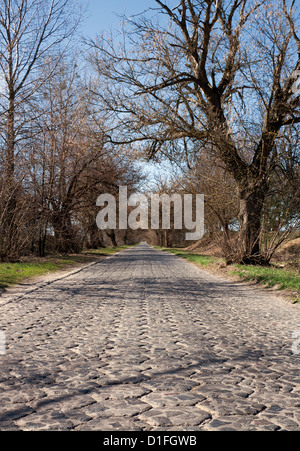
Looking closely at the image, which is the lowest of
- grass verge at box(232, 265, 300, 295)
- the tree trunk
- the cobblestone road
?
the cobblestone road

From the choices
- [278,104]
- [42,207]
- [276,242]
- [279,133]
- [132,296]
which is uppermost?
[278,104]

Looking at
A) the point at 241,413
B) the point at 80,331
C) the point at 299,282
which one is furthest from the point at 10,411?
the point at 299,282

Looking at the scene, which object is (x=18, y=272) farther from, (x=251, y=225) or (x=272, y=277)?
(x=251, y=225)

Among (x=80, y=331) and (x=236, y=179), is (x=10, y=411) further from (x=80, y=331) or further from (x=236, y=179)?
(x=236, y=179)

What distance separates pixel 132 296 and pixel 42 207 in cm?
1543

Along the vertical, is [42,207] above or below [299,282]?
above

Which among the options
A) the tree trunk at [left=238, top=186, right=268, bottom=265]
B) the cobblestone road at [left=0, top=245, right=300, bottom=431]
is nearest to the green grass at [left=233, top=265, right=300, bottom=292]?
the tree trunk at [left=238, top=186, right=268, bottom=265]

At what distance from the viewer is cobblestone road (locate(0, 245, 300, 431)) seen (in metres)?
3.37

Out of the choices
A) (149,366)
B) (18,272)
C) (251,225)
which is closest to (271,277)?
(251,225)

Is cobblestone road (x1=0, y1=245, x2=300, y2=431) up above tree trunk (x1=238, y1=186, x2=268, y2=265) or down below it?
below

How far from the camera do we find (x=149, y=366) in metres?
4.73

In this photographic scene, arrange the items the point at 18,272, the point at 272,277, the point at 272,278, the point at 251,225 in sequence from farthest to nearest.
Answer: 1. the point at 251,225
2. the point at 18,272
3. the point at 272,277
4. the point at 272,278

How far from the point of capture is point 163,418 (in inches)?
131

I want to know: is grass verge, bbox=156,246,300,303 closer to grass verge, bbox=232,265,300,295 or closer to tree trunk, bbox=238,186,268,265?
grass verge, bbox=232,265,300,295
